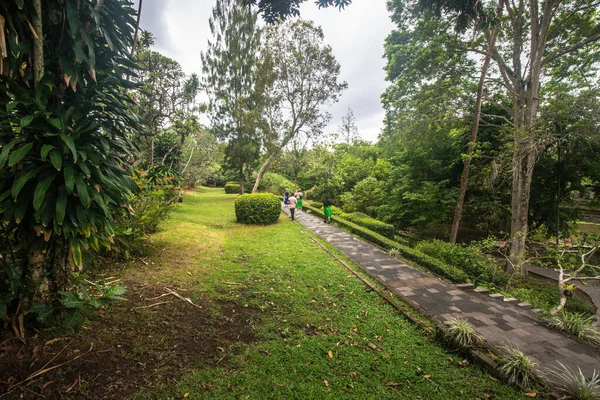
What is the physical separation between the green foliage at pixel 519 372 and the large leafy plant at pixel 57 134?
175 inches

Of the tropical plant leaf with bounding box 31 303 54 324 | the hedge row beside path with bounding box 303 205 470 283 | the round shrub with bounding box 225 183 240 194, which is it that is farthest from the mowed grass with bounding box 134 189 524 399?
the round shrub with bounding box 225 183 240 194

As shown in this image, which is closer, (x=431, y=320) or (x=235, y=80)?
(x=431, y=320)

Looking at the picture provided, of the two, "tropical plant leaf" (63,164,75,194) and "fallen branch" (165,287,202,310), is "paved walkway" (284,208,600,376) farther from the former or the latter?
"tropical plant leaf" (63,164,75,194)

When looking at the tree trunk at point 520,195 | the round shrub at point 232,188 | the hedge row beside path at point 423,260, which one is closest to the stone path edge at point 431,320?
the hedge row beside path at point 423,260

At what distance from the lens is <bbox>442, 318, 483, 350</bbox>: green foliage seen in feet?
9.86

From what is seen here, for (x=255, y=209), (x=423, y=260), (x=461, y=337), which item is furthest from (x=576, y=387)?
(x=255, y=209)

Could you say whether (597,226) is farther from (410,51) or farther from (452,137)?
(410,51)

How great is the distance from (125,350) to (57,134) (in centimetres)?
211

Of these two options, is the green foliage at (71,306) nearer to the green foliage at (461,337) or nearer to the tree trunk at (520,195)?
the green foliage at (461,337)

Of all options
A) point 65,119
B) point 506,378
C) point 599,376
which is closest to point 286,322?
point 506,378

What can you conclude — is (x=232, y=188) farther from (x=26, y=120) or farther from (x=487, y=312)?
(x=26, y=120)

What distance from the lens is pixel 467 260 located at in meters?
6.77

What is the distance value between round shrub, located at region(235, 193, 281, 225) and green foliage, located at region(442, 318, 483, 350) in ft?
26.3

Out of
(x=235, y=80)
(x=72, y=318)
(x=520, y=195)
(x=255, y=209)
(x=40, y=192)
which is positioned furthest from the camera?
(x=235, y=80)
